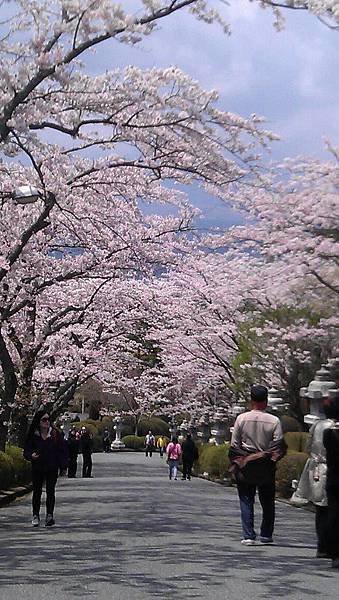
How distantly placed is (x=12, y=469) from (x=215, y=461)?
11.5 m

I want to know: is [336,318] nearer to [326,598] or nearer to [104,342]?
[326,598]

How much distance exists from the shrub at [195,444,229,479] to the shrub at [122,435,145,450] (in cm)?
3382

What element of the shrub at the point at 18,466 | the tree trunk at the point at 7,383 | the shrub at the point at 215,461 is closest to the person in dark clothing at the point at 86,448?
the shrub at the point at 215,461

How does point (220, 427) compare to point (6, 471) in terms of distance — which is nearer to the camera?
point (6, 471)

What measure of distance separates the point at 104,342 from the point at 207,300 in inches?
167

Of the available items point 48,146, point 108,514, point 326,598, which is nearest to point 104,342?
point 108,514

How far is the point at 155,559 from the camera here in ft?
30.5

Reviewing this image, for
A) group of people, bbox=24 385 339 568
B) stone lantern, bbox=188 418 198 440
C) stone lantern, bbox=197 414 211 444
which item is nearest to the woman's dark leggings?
group of people, bbox=24 385 339 568

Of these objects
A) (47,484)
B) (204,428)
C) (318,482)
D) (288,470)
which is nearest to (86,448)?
(204,428)

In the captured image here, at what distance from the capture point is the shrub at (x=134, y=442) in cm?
6838

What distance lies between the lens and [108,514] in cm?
1543

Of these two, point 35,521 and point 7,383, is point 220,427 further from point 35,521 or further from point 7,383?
point 35,521

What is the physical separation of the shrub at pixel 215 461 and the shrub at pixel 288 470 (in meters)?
7.62

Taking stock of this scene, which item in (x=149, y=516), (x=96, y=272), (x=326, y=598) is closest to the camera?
(x=326, y=598)
